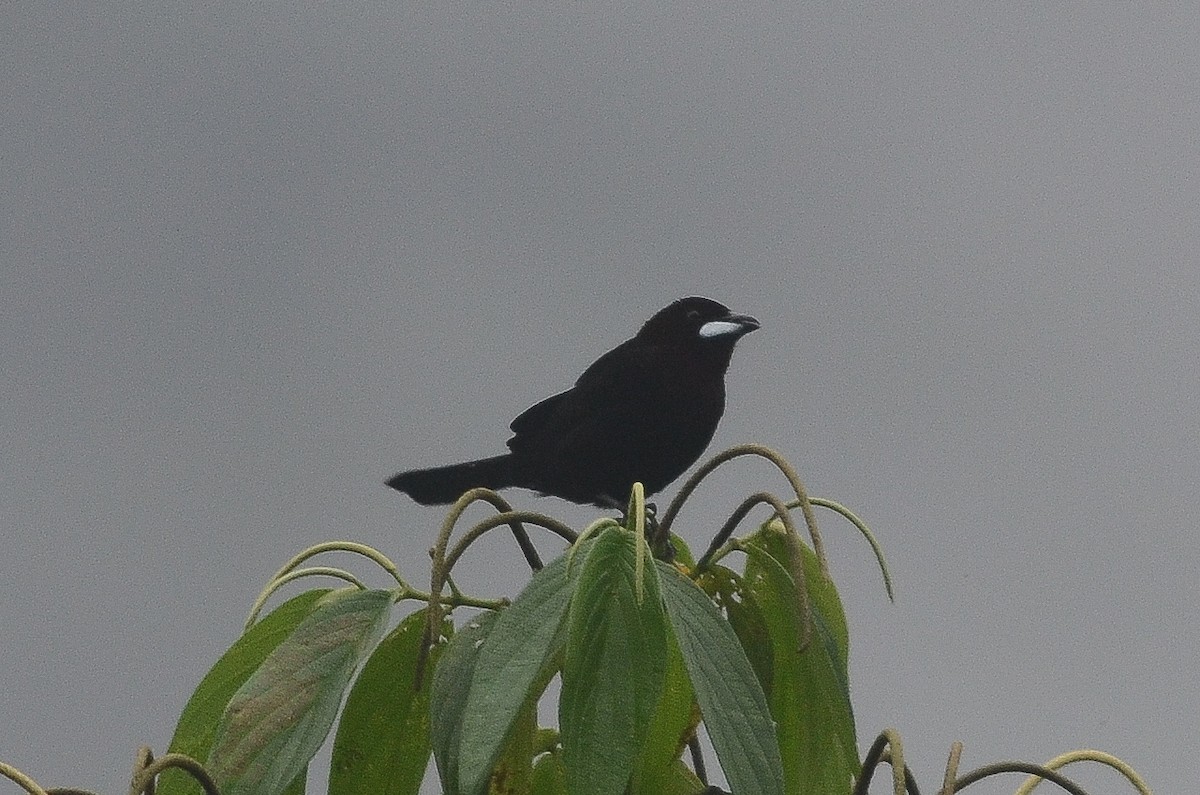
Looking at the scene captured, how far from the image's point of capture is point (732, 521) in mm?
1741

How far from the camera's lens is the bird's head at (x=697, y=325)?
357 centimetres

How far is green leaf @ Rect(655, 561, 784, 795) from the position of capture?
1368 millimetres

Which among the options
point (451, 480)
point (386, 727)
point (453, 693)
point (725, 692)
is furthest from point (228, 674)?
point (451, 480)

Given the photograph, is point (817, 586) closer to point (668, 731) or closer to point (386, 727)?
point (668, 731)

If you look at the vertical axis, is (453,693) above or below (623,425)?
below

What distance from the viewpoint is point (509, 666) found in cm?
140

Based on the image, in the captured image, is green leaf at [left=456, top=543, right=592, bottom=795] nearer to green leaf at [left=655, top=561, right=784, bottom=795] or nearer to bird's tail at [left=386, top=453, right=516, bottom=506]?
green leaf at [left=655, top=561, right=784, bottom=795]

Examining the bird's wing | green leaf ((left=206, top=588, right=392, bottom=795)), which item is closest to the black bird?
the bird's wing

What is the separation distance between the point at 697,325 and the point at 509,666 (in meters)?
2.33

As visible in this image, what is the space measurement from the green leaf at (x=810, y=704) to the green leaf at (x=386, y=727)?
0.40m

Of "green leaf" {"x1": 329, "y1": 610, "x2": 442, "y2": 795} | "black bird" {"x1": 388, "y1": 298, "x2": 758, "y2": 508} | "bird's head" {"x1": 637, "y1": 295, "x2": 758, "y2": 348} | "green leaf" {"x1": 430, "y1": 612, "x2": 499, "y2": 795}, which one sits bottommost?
"green leaf" {"x1": 329, "y1": 610, "x2": 442, "y2": 795}

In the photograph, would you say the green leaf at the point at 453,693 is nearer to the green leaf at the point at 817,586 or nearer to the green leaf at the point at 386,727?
the green leaf at the point at 386,727

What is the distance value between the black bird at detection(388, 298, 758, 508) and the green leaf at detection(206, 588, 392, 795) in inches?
68.3

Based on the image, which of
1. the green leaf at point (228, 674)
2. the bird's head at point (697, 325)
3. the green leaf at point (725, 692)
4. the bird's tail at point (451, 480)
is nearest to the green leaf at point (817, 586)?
the green leaf at point (725, 692)
